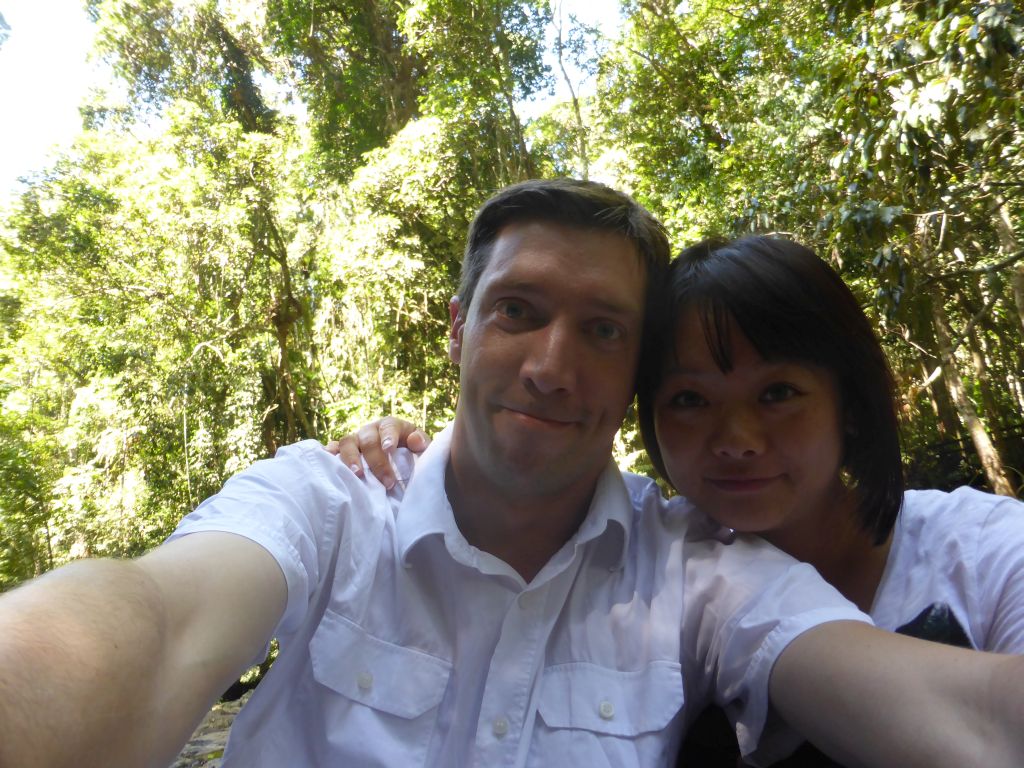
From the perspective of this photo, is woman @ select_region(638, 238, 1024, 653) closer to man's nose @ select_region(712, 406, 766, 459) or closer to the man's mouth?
man's nose @ select_region(712, 406, 766, 459)

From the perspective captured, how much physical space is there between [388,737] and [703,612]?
52 cm

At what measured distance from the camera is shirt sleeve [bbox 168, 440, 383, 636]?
956 mm

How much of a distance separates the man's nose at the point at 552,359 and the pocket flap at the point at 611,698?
1.49 ft

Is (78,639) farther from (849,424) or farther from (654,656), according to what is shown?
(849,424)

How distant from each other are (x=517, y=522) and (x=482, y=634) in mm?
216

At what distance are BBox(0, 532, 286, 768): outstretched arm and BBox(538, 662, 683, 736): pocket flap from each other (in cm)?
44

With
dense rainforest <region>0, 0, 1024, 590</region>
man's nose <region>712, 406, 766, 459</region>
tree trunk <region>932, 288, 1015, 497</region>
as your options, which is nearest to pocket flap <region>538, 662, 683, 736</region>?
man's nose <region>712, 406, 766, 459</region>

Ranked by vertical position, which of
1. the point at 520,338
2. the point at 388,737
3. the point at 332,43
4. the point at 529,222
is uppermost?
the point at 332,43

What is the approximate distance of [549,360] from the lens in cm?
115

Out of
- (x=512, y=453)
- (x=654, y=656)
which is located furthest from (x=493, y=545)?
(x=654, y=656)

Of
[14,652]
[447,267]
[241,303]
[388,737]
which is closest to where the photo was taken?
[14,652]

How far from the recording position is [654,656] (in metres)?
1.07

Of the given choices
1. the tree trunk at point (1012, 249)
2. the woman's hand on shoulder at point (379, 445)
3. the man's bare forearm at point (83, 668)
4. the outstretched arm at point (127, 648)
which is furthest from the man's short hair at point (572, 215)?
the tree trunk at point (1012, 249)

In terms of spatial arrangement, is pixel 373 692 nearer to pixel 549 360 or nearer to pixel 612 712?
pixel 612 712
